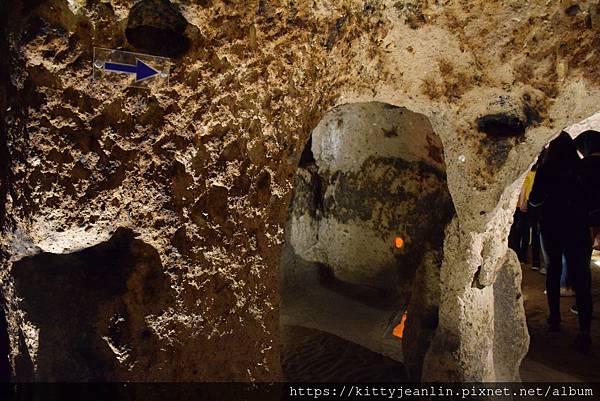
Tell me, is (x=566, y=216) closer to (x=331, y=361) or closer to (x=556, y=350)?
(x=556, y=350)

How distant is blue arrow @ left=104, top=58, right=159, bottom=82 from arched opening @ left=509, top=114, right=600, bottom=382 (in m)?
3.22

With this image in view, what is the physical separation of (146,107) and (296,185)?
4.04m

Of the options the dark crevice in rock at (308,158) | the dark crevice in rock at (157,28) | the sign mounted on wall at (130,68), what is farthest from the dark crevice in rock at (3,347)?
the dark crevice in rock at (308,158)

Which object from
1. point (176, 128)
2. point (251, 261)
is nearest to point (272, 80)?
point (176, 128)

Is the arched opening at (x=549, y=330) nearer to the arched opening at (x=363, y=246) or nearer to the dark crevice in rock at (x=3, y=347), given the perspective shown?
the arched opening at (x=363, y=246)

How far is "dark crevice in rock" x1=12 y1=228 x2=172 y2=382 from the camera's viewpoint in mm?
1312

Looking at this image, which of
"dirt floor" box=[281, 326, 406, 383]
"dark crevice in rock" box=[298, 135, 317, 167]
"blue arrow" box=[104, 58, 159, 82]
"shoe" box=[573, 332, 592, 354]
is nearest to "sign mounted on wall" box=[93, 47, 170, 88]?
"blue arrow" box=[104, 58, 159, 82]

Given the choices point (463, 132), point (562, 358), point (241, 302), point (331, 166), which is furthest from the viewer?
point (331, 166)

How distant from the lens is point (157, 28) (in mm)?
1328

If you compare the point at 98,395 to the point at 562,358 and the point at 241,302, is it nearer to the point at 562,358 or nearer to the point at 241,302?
the point at 241,302

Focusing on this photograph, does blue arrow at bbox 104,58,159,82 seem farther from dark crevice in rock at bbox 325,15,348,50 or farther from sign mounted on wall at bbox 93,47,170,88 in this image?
dark crevice in rock at bbox 325,15,348,50

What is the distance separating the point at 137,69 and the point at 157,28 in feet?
0.47

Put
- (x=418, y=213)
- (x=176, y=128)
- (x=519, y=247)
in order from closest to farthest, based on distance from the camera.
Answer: (x=176, y=128), (x=418, y=213), (x=519, y=247)

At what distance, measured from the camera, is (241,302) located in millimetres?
1540
